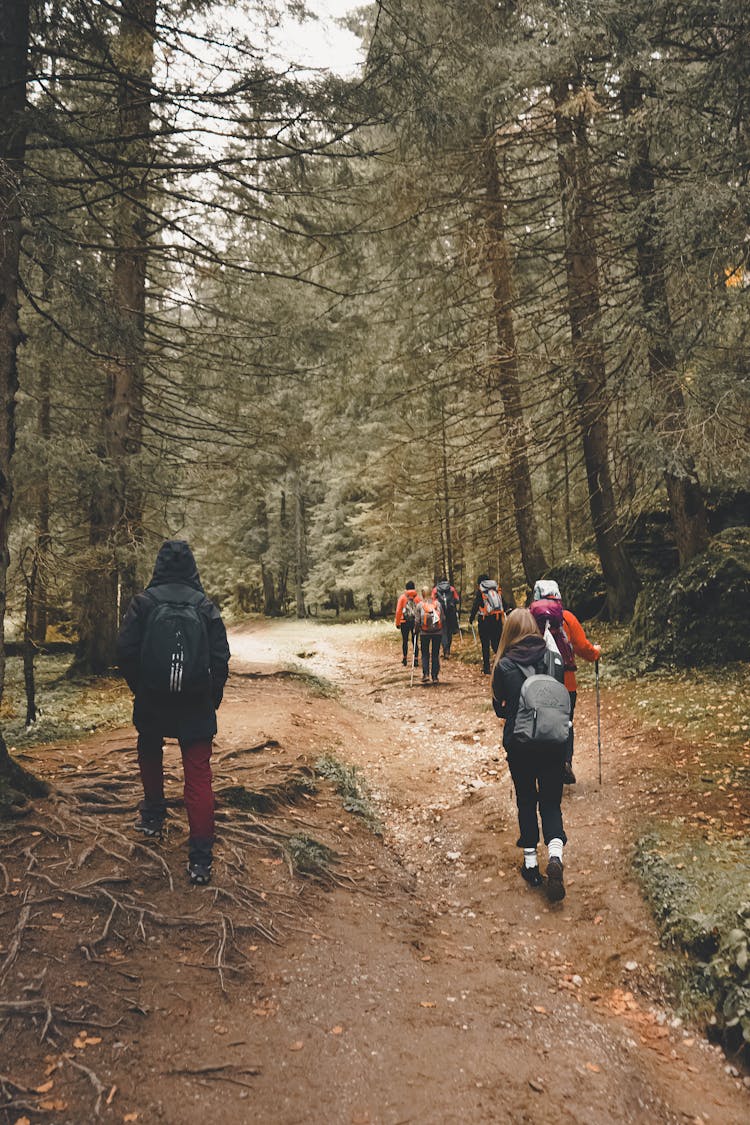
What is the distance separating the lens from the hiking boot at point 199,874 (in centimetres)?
414

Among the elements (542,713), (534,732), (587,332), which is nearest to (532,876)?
(534,732)

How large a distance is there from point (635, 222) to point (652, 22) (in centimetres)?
200

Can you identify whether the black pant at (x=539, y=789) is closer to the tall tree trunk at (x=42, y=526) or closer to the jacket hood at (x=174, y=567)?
the jacket hood at (x=174, y=567)

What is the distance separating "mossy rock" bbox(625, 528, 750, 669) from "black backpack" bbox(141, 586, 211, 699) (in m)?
7.90

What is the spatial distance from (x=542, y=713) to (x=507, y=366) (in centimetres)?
1027

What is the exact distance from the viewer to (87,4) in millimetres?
5203

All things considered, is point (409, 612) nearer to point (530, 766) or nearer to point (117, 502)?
point (117, 502)

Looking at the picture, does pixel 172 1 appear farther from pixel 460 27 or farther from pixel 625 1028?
pixel 625 1028

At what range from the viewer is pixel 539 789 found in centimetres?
503

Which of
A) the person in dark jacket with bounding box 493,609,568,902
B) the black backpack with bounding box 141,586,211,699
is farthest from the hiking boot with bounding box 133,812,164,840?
the person in dark jacket with bounding box 493,609,568,902

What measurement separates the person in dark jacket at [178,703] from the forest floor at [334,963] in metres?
0.27

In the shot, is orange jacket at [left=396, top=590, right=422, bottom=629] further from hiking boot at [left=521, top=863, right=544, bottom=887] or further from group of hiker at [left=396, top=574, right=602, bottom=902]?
hiking boot at [left=521, top=863, right=544, bottom=887]

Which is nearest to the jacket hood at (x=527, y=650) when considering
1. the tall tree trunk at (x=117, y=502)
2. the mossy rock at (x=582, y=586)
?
the tall tree trunk at (x=117, y=502)

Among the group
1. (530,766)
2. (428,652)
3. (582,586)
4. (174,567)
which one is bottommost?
(428,652)
